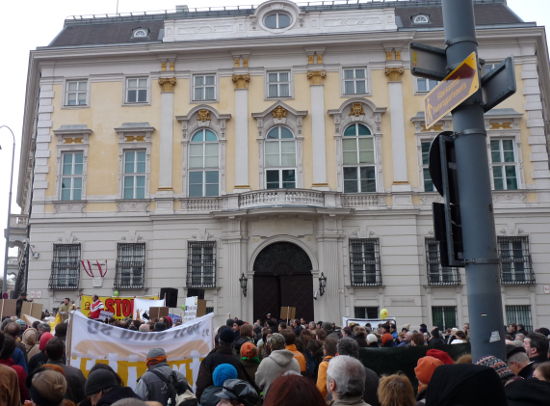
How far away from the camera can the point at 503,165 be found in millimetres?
28188

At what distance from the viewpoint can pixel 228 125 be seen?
95.8 feet

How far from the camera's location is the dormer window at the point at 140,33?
31.6 meters

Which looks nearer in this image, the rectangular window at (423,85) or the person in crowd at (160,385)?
the person in crowd at (160,385)

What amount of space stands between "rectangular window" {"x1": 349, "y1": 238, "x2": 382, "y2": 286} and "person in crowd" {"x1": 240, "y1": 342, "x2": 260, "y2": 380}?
18751 mm

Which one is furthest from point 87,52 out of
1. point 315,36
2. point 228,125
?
point 315,36

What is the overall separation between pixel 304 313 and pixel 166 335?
18.2 metres

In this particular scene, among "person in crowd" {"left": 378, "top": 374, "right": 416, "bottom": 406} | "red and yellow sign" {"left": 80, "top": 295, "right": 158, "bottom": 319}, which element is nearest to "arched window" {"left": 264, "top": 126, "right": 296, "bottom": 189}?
"red and yellow sign" {"left": 80, "top": 295, "right": 158, "bottom": 319}

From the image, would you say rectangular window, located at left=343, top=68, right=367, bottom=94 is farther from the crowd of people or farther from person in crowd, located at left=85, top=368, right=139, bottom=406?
person in crowd, located at left=85, top=368, right=139, bottom=406

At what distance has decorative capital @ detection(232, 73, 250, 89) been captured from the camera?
29.5m

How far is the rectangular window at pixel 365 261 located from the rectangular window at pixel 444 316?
303 cm

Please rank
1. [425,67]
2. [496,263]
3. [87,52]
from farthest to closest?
1. [87,52]
2. [425,67]
3. [496,263]

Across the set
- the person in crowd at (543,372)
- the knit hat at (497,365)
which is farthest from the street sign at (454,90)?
the person in crowd at (543,372)

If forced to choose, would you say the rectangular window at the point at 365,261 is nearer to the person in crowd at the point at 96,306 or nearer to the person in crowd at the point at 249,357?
the person in crowd at the point at 96,306

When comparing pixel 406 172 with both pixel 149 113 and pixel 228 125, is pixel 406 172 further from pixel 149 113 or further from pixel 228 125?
pixel 149 113
